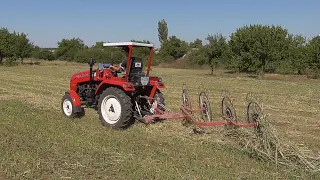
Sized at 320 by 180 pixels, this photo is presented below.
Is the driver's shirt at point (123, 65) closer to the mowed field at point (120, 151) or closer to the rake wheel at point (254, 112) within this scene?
the mowed field at point (120, 151)

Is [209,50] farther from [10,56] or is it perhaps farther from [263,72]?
[10,56]

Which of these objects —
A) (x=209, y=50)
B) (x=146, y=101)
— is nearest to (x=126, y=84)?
(x=146, y=101)

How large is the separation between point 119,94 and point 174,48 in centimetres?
5722

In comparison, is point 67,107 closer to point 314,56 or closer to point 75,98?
point 75,98

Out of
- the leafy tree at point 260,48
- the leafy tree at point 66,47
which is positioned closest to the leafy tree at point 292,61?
the leafy tree at point 260,48

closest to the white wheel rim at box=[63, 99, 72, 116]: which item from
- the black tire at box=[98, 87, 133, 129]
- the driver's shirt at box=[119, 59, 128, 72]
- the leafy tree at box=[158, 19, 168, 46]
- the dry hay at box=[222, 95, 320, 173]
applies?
the black tire at box=[98, 87, 133, 129]

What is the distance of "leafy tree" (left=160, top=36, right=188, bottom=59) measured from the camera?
63656 millimetres

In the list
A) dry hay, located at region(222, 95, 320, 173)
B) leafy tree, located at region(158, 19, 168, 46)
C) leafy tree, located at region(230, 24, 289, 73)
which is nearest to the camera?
dry hay, located at region(222, 95, 320, 173)

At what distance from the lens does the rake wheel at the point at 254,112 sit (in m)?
5.67

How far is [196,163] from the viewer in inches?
203

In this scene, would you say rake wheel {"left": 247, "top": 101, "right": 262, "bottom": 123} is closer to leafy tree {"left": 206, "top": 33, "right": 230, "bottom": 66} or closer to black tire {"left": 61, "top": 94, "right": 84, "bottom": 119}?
black tire {"left": 61, "top": 94, "right": 84, "bottom": 119}

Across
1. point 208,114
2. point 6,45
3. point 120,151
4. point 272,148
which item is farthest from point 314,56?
point 6,45

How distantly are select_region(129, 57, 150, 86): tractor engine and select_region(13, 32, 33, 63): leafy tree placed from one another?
37.9 meters

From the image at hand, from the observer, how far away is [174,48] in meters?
63.8
